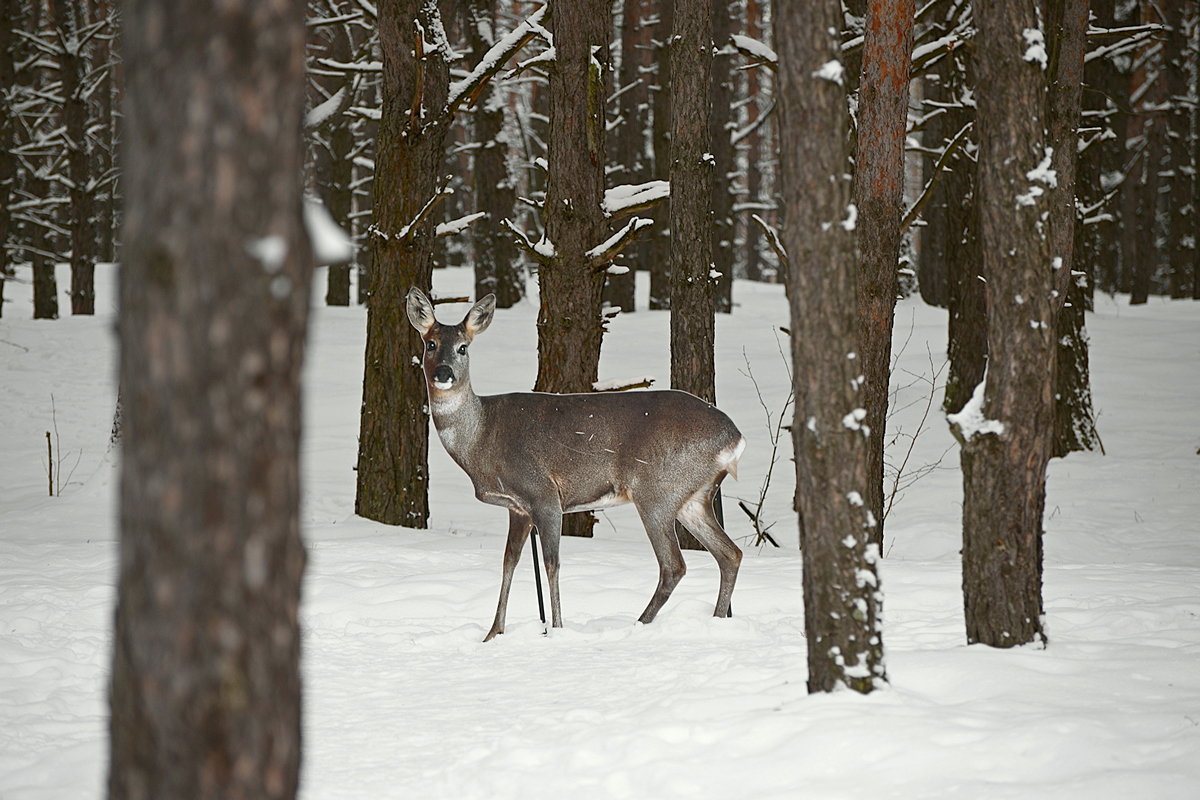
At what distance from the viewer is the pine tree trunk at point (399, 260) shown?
33.9 ft

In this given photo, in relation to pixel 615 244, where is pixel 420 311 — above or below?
below

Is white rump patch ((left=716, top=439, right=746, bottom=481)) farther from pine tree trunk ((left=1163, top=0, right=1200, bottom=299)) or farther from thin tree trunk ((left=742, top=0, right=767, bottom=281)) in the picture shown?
thin tree trunk ((left=742, top=0, right=767, bottom=281))

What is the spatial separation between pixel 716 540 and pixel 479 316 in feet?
7.29

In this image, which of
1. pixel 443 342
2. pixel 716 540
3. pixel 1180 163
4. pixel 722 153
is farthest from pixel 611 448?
pixel 1180 163

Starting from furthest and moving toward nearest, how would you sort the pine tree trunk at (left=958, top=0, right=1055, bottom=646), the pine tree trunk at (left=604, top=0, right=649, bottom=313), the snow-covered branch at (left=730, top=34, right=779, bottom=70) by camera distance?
the pine tree trunk at (left=604, top=0, right=649, bottom=313) < the snow-covered branch at (left=730, top=34, right=779, bottom=70) < the pine tree trunk at (left=958, top=0, right=1055, bottom=646)

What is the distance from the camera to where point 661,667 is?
6059 mm

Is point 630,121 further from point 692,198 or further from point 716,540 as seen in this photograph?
point 716,540

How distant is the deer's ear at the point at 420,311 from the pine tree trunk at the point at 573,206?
8.26 ft

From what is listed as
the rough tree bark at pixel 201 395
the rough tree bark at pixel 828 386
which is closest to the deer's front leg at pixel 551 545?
the rough tree bark at pixel 828 386

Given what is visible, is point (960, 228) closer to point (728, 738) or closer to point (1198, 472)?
point (1198, 472)

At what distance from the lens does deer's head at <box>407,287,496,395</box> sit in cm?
739

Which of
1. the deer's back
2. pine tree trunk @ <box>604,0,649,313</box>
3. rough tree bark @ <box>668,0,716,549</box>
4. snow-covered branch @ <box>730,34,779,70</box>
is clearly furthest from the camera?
pine tree trunk @ <box>604,0,649,313</box>

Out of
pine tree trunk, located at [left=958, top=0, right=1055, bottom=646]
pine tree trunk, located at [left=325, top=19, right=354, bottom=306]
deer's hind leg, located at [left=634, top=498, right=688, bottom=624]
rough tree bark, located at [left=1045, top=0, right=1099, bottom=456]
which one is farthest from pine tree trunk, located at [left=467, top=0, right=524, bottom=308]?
pine tree trunk, located at [left=958, top=0, right=1055, bottom=646]

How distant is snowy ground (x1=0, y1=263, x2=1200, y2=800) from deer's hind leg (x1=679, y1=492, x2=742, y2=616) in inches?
8.7
